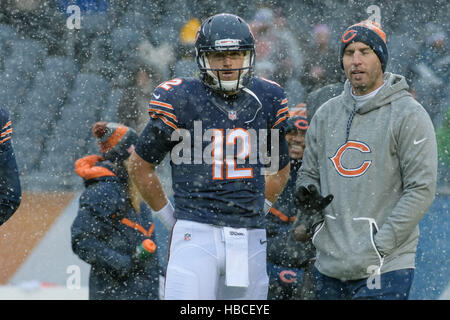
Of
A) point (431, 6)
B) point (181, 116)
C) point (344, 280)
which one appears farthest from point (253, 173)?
point (431, 6)

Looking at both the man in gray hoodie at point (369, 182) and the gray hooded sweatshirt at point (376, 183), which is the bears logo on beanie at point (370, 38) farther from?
the gray hooded sweatshirt at point (376, 183)

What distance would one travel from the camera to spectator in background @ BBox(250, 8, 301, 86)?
7742 millimetres

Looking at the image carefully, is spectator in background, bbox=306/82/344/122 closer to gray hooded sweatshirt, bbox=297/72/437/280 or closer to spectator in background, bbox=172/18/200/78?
gray hooded sweatshirt, bbox=297/72/437/280

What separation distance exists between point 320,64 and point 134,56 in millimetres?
2280

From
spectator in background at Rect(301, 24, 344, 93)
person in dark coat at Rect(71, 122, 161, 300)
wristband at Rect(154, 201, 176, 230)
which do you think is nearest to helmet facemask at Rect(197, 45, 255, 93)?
wristband at Rect(154, 201, 176, 230)

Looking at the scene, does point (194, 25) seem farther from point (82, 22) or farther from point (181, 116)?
point (181, 116)

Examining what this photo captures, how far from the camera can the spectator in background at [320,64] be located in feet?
24.1

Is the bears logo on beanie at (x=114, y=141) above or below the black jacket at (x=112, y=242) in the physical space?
above

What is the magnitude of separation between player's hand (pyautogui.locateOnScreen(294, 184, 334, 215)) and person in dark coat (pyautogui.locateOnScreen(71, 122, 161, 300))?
120cm

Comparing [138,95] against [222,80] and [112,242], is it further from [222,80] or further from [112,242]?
[222,80]

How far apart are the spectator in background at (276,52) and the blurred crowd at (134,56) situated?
11 millimetres

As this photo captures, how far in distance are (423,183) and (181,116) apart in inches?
40.1

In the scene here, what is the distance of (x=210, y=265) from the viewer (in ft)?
10.2

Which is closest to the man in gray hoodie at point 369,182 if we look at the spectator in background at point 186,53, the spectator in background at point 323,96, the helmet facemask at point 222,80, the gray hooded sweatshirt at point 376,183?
the gray hooded sweatshirt at point 376,183
